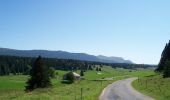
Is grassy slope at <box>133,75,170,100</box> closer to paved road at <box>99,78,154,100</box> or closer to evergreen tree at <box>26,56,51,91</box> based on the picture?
paved road at <box>99,78,154,100</box>

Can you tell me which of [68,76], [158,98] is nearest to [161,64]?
[68,76]

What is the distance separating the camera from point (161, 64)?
10069cm

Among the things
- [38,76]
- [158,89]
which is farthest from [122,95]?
[38,76]

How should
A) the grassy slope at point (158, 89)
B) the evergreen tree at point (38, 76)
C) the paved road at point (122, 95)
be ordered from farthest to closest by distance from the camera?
the evergreen tree at point (38, 76) < the grassy slope at point (158, 89) < the paved road at point (122, 95)

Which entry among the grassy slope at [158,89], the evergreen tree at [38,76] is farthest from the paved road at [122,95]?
the evergreen tree at [38,76]

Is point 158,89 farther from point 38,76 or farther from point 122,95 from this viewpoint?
point 38,76

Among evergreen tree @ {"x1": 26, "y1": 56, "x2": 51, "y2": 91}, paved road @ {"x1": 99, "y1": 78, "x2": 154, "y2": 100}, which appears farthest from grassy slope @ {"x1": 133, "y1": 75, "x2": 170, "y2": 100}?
evergreen tree @ {"x1": 26, "y1": 56, "x2": 51, "y2": 91}

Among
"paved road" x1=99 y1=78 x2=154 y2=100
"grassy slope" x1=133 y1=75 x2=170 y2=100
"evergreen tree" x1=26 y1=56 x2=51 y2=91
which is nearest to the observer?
"paved road" x1=99 y1=78 x2=154 y2=100

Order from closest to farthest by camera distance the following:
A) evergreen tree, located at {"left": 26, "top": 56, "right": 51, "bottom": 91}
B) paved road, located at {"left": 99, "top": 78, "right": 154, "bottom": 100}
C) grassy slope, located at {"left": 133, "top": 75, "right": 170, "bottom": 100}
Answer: paved road, located at {"left": 99, "top": 78, "right": 154, "bottom": 100}, grassy slope, located at {"left": 133, "top": 75, "right": 170, "bottom": 100}, evergreen tree, located at {"left": 26, "top": 56, "right": 51, "bottom": 91}

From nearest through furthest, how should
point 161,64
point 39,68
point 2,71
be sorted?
point 39,68 < point 161,64 < point 2,71

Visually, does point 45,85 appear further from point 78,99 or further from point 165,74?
point 78,99

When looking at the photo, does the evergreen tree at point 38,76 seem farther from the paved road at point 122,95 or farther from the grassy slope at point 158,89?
the paved road at point 122,95

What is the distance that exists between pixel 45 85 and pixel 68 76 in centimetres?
6255

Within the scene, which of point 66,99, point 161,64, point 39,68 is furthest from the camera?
point 161,64
